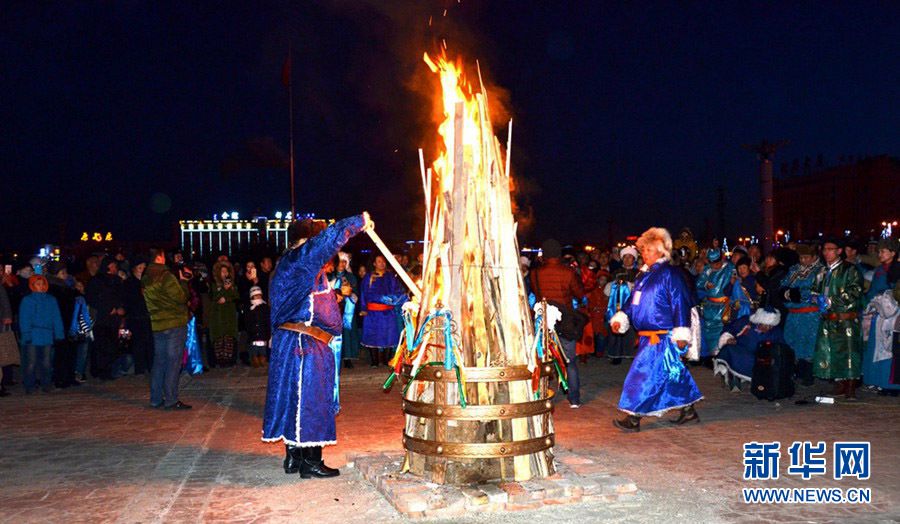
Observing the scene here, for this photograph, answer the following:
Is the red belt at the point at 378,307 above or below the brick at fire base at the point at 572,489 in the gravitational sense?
above

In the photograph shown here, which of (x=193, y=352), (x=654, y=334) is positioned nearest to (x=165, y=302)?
(x=193, y=352)

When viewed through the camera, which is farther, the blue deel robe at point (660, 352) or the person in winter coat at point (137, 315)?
the person in winter coat at point (137, 315)

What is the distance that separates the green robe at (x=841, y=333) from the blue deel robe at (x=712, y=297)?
213 cm

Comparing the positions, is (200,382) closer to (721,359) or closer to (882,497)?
(721,359)

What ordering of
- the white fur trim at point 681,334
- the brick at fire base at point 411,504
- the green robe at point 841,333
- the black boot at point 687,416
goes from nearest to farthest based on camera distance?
the brick at fire base at point 411,504 → the white fur trim at point 681,334 → the black boot at point 687,416 → the green robe at point 841,333

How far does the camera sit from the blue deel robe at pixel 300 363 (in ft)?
20.7

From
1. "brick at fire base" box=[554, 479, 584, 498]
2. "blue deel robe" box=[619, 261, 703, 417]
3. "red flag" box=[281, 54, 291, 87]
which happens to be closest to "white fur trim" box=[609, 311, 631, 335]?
"blue deel robe" box=[619, 261, 703, 417]

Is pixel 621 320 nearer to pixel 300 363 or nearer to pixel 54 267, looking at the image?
pixel 300 363

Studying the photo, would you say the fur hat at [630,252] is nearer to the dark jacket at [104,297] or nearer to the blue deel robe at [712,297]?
the blue deel robe at [712,297]

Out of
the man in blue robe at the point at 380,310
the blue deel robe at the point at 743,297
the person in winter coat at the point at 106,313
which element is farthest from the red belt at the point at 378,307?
the blue deel robe at the point at 743,297

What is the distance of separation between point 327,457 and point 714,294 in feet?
24.3

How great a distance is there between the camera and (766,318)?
10.2m

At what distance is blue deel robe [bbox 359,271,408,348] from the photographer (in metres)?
13.9

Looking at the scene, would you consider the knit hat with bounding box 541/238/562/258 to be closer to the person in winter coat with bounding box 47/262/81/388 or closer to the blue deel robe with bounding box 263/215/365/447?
the blue deel robe with bounding box 263/215/365/447
